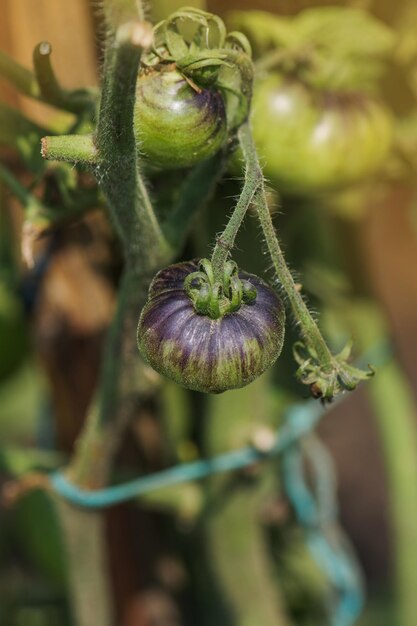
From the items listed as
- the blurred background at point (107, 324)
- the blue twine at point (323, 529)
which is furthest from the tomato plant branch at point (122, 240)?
the blue twine at point (323, 529)

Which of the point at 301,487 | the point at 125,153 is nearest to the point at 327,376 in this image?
the point at 125,153

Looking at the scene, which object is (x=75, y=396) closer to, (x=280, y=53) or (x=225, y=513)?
(x=225, y=513)

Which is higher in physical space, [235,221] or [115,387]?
[235,221]

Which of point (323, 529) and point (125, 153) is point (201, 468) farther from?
point (125, 153)

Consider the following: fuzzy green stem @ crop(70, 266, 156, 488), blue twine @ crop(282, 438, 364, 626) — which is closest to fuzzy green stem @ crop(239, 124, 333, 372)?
fuzzy green stem @ crop(70, 266, 156, 488)

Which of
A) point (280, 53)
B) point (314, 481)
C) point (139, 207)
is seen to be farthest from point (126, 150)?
point (314, 481)
